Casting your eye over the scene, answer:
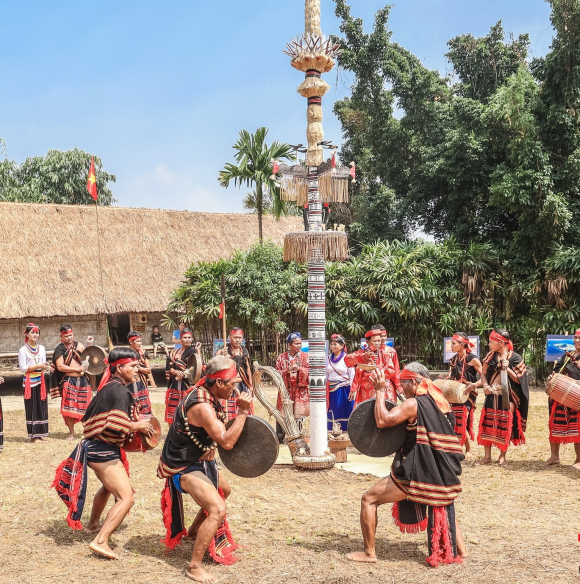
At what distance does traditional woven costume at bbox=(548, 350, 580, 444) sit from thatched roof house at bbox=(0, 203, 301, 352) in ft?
45.7

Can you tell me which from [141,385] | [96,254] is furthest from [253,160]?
[141,385]

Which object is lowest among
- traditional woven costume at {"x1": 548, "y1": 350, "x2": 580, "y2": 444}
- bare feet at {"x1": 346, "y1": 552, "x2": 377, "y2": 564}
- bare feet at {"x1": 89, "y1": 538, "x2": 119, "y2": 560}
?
bare feet at {"x1": 346, "y1": 552, "x2": 377, "y2": 564}

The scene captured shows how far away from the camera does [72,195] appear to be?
102ft

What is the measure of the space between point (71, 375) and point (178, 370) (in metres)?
1.80

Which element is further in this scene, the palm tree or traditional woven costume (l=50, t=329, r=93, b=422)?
the palm tree

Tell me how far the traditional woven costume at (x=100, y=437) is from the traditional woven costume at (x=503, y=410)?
4.59 metres

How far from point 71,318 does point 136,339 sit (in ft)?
39.0

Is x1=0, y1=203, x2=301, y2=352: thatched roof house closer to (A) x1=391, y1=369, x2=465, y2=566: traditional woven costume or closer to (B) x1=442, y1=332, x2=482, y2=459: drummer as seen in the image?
(B) x1=442, y1=332, x2=482, y2=459: drummer

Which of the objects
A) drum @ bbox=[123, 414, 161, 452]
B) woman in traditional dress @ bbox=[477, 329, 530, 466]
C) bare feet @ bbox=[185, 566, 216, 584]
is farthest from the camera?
woman in traditional dress @ bbox=[477, 329, 530, 466]

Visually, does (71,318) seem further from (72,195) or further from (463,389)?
(463,389)

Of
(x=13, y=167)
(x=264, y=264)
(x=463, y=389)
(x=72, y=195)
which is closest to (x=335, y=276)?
(x=264, y=264)

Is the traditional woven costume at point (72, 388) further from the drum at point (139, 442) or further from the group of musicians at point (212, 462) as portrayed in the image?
the drum at point (139, 442)

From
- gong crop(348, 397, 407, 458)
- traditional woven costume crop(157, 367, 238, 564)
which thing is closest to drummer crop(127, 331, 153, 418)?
traditional woven costume crop(157, 367, 238, 564)

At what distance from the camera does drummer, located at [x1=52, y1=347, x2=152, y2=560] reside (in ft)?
15.8
